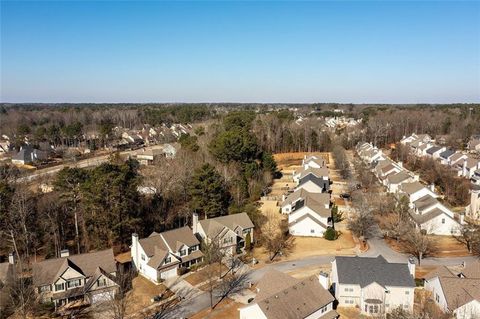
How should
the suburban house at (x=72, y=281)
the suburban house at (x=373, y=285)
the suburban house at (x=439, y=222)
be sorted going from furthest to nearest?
the suburban house at (x=439, y=222) → the suburban house at (x=72, y=281) → the suburban house at (x=373, y=285)

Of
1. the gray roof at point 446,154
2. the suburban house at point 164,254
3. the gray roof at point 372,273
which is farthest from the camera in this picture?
the gray roof at point 446,154

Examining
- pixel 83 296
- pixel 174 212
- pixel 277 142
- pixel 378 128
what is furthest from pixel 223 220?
pixel 378 128

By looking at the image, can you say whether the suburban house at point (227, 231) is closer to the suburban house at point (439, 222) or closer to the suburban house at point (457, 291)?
the suburban house at point (457, 291)

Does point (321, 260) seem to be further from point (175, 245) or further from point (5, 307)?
point (5, 307)

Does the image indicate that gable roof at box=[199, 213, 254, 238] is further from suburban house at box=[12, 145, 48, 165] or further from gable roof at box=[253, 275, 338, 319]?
suburban house at box=[12, 145, 48, 165]

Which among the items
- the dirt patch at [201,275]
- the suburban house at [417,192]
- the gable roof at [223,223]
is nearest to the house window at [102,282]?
the dirt patch at [201,275]

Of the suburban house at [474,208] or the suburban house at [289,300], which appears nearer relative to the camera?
the suburban house at [289,300]
